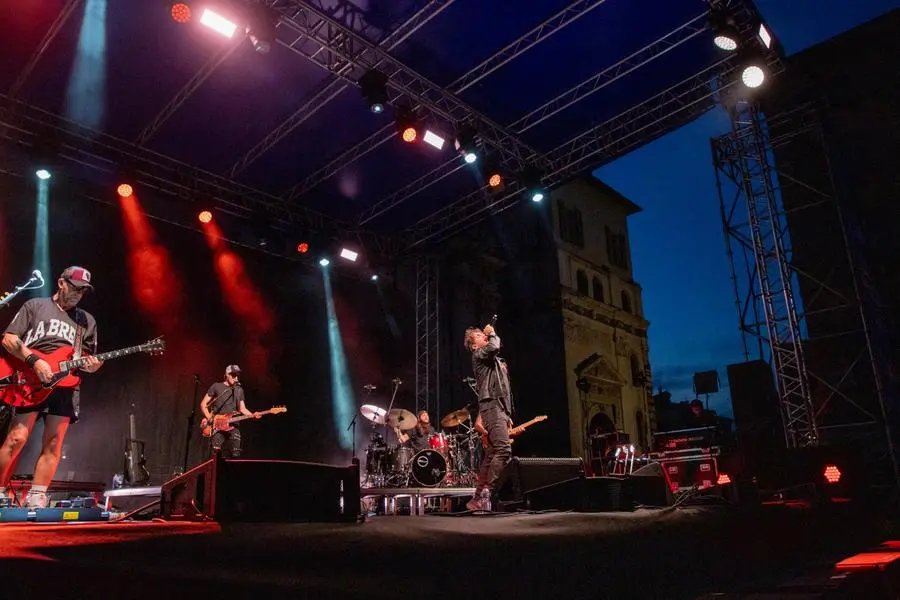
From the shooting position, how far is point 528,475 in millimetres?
5727

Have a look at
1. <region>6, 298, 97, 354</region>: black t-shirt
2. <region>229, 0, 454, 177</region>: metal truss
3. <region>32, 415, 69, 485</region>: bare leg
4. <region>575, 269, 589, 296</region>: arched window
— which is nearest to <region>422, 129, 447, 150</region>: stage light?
<region>229, 0, 454, 177</region>: metal truss

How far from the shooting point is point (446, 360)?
52.3ft

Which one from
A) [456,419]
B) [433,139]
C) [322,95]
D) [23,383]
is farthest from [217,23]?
[456,419]

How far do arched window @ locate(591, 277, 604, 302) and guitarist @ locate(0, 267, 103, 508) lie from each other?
1778 cm

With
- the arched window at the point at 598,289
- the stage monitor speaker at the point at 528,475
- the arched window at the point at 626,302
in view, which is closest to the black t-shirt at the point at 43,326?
the stage monitor speaker at the point at 528,475

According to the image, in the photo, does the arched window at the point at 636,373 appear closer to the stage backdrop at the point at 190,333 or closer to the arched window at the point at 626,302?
the arched window at the point at 626,302

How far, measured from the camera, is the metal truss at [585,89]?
8.95 m

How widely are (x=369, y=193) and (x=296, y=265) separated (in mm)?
2400

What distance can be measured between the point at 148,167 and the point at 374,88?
517 cm

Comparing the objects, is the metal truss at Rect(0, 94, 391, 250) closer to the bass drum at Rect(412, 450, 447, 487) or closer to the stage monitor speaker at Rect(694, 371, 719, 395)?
the bass drum at Rect(412, 450, 447, 487)

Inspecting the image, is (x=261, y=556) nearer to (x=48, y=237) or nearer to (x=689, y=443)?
(x=689, y=443)

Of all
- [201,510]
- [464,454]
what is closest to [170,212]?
[464,454]

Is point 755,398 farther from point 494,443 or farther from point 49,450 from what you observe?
point 49,450

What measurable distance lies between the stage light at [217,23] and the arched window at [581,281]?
1444cm
